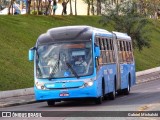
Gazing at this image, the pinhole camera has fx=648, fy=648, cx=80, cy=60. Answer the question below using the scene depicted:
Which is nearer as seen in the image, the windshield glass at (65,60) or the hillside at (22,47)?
the windshield glass at (65,60)

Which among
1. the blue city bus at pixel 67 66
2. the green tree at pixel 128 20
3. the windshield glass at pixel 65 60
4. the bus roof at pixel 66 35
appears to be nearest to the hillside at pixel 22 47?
the green tree at pixel 128 20

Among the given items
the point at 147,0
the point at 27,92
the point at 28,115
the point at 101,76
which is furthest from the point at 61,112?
the point at 147,0

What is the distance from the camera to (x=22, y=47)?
47594 mm

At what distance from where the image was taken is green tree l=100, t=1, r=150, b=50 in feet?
184

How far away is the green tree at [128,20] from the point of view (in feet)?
184

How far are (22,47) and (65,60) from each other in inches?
887

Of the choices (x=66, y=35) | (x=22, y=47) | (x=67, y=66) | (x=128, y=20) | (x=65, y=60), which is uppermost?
(x=66, y=35)

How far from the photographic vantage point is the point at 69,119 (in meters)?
18.9

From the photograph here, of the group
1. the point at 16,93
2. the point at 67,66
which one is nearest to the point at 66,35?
the point at 67,66

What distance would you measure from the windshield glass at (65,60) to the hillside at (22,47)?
9956mm

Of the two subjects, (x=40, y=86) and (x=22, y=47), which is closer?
(x=40, y=86)

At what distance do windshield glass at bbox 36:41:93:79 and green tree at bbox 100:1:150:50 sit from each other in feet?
99.7

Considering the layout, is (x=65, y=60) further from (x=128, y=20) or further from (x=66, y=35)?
(x=128, y=20)

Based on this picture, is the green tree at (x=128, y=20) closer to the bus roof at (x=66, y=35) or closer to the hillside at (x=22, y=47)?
the hillside at (x=22, y=47)
